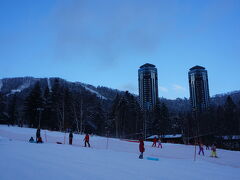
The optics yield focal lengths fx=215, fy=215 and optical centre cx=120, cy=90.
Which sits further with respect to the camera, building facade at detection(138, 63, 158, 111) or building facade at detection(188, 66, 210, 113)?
building facade at detection(138, 63, 158, 111)

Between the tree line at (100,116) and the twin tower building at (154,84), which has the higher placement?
the twin tower building at (154,84)

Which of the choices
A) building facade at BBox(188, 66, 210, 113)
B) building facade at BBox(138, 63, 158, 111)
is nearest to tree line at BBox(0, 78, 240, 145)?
building facade at BBox(138, 63, 158, 111)

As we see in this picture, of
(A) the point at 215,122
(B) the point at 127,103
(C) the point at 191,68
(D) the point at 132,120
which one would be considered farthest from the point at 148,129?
(C) the point at 191,68

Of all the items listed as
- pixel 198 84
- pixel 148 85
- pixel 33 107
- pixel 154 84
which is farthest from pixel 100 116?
pixel 198 84

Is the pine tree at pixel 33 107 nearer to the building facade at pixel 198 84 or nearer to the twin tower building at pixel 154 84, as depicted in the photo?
the twin tower building at pixel 154 84

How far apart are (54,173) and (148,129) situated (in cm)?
6031

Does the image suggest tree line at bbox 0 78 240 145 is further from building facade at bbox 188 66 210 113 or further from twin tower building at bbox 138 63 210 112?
building facade at bbox 188 66 210 113

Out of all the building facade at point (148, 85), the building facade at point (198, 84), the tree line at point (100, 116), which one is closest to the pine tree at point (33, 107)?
the tree line at point (100, 116)

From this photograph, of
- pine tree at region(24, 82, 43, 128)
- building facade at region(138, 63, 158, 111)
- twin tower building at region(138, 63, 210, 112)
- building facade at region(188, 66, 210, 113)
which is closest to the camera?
pine tree at region(24, 82, 43, 128)

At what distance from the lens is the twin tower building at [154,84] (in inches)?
6195

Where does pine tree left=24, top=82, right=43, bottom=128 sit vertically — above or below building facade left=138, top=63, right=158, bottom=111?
below

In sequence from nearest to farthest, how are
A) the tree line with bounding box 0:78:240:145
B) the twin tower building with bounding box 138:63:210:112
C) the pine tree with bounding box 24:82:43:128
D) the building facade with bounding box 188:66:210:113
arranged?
the pine tree with bounding box 24:82:43:128, the tree line with bounding box 0:78:240:145, the building facade with bounding box 188:66:210:113, the twin tower building with bounding box 138:63:210:112

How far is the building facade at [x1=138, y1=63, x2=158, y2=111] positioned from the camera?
162250 millimetres

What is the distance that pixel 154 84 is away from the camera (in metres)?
174
